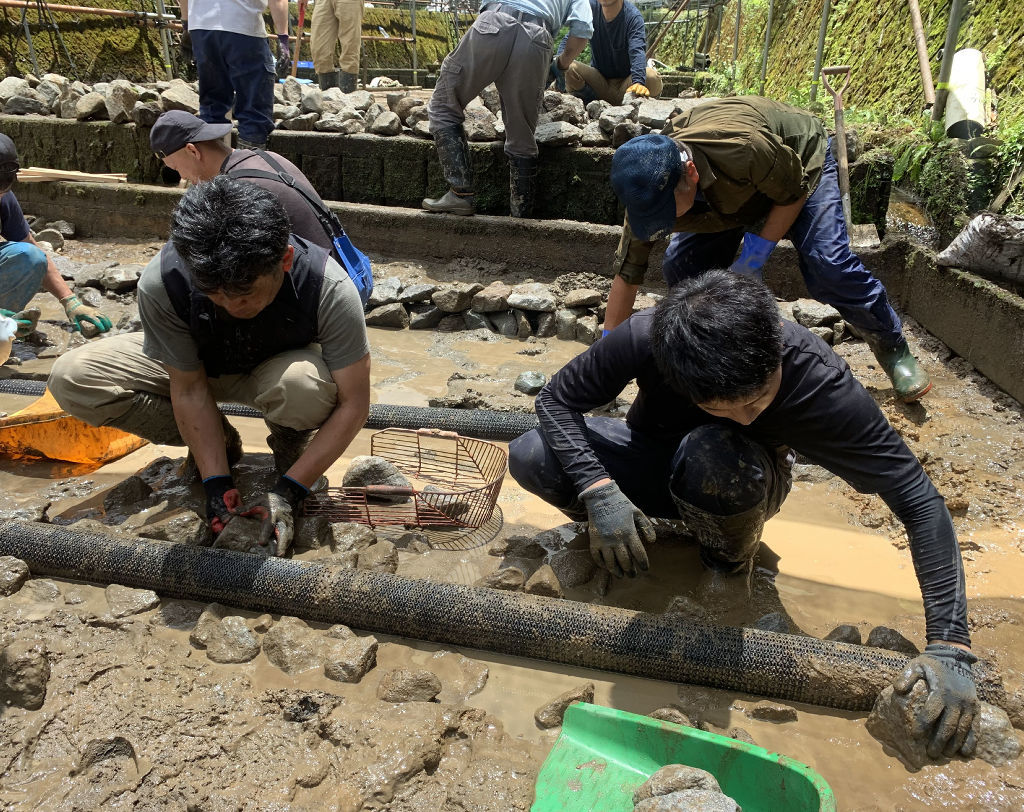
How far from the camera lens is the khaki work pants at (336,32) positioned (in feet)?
26.6

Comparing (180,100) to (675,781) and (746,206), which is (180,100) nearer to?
(746,206)

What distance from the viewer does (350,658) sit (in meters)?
2.15

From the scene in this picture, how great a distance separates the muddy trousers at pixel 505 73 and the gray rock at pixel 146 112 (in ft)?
A: 10.0

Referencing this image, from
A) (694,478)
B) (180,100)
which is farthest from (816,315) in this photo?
(180,100)

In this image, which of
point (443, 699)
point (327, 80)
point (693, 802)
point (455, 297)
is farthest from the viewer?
point (327, 80)

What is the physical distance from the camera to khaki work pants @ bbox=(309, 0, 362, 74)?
26.6 ft

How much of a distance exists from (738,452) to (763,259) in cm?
139

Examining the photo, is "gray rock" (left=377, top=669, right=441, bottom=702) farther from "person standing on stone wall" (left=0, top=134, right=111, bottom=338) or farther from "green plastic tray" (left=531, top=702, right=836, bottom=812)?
"person standing on stone wall" (left=0, top=134, right=111, bottom=338)

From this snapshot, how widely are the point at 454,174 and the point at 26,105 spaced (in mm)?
4925

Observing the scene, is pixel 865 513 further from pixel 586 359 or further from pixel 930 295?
pixel 930 295

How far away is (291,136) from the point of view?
6.57m

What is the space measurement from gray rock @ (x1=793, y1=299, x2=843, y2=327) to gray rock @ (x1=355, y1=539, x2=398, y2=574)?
3034mm

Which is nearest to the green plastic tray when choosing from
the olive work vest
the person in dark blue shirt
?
the olive work vest

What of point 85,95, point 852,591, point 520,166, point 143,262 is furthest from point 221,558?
point 85,95
